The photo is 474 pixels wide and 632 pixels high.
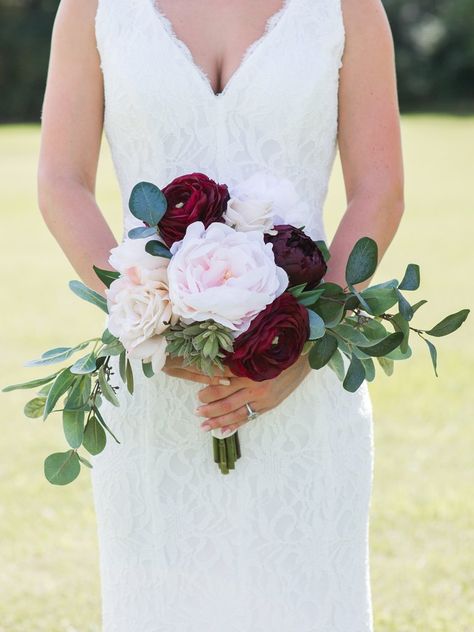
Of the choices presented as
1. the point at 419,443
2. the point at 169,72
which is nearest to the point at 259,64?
the point at 169,72

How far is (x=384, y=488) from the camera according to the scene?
20.3 ft

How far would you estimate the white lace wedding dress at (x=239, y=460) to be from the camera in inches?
106

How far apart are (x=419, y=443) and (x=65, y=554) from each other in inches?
98.2

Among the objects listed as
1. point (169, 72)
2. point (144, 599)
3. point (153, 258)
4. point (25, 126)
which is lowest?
point (25, 126)

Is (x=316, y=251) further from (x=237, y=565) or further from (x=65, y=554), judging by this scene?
(x=65, y=554)

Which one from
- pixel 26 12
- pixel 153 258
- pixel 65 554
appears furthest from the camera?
pixel 26 12

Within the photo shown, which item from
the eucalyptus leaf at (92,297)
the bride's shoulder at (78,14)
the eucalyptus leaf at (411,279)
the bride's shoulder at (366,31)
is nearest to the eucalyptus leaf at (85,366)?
the eucalyptus leaf at (92,297)

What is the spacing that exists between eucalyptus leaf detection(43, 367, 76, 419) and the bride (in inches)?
15.6

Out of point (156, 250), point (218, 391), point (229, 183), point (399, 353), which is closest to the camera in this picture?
point (156, 250)

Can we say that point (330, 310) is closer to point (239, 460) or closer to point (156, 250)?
point (156, 250)

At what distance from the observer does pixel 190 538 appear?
108 inches

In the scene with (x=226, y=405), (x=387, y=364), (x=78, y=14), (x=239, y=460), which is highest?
(x=78, y=14)

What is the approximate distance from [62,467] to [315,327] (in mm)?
638

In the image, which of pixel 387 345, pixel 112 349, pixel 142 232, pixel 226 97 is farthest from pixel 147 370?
pixel 226 97
